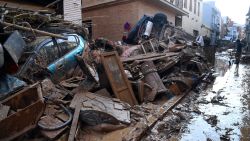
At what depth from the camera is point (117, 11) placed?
1903 centimetres

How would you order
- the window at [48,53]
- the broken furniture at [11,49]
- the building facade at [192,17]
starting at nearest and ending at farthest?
the broken furniture at [11,49] < the window at [48,53] < the building facade at [192,17]

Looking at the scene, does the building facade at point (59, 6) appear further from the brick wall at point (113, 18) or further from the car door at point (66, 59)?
the car door at point (66, 59)

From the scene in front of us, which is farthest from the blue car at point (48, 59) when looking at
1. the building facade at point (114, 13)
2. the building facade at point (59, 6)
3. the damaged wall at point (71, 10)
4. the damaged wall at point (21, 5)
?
the building facade at point (114, 13)

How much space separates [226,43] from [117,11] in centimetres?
3026

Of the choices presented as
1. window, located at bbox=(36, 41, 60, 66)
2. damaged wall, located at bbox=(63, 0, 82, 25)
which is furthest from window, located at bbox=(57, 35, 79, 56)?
damaged wall, located at bbox=(63, 0, 82, 25)

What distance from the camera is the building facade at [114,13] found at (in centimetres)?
1831

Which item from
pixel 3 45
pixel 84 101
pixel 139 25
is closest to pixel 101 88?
pixel 84 101

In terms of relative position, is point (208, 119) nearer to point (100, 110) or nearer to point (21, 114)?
point (100, 110)

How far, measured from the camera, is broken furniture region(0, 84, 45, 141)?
404cm

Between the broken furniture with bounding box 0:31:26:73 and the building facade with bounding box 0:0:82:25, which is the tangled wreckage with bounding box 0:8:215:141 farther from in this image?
the building facade with bounding box 0:0:82:25

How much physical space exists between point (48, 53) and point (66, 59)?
522 millimetres

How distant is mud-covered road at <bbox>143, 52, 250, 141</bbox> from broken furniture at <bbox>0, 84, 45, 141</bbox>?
2112 mm

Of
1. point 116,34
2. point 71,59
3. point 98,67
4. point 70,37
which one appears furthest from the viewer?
point 116,34

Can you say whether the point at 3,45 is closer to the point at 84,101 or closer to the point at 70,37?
the point at 84,101
